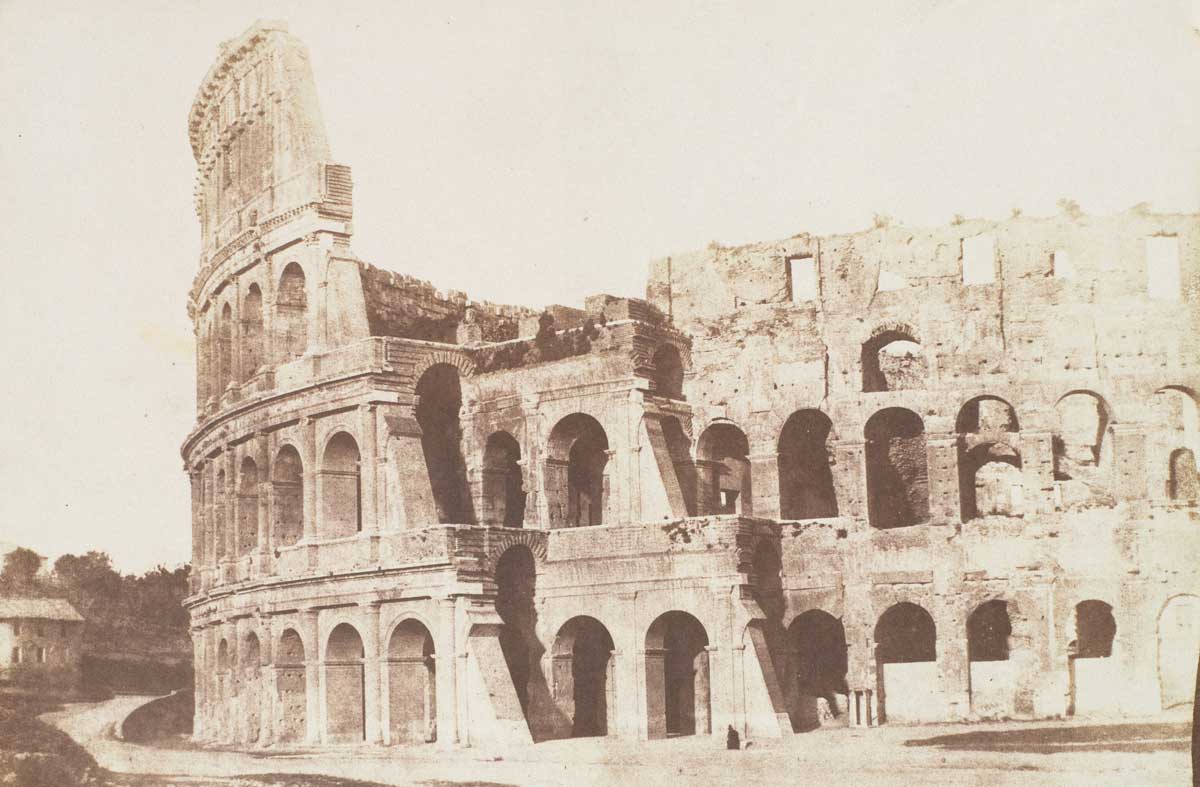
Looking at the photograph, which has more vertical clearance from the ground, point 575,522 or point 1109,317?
point 1109,317

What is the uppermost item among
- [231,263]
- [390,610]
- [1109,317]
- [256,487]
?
[231,263]

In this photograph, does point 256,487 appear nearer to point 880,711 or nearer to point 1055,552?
point 880,711

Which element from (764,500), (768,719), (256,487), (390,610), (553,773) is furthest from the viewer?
(256,487)

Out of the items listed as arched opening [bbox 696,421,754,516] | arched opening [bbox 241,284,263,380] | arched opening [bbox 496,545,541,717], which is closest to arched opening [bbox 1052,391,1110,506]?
arched opening [bbox 696,421,754,516]

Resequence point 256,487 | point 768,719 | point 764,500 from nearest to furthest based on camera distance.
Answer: point 768,719, point 764,500, point 256,487

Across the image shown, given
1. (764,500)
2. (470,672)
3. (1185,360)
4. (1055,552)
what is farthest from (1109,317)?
(470,672)

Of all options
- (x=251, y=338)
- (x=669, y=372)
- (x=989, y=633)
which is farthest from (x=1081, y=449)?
(x=251, y=338)

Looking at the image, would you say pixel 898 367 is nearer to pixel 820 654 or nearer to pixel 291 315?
pixel 820 654

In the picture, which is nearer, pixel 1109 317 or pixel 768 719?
pixel 768 719
